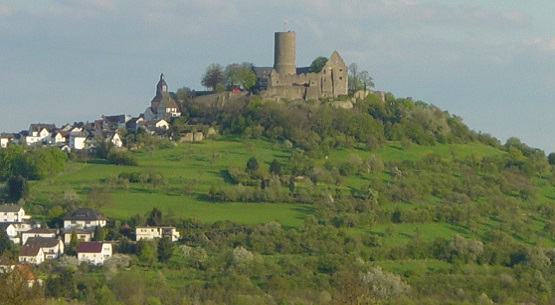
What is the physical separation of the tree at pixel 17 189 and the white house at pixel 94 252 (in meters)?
8.13

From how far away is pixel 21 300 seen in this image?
33656 millimetres

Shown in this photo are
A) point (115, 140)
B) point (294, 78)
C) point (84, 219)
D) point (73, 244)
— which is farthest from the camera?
point (294, 78)

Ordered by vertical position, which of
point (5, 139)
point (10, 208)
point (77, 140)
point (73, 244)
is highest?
point (77, 140)

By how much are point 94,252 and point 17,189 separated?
9752mm

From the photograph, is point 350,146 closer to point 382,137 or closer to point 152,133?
point 382,137

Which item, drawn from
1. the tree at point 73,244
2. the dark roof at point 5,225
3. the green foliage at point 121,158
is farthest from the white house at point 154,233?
the green foliage at point 121,158

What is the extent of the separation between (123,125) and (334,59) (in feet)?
45.1

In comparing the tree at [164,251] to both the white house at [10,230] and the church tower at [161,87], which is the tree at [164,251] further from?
the church tower at [161,87]

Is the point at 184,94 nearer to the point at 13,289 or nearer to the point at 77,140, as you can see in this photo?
the point at 77,140

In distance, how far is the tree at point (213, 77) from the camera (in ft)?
265

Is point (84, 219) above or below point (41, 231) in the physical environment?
above

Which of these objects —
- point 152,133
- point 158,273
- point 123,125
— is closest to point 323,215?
point 158,273

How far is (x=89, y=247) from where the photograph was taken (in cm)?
5578

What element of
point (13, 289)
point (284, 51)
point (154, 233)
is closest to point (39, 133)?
point (284, 51)
